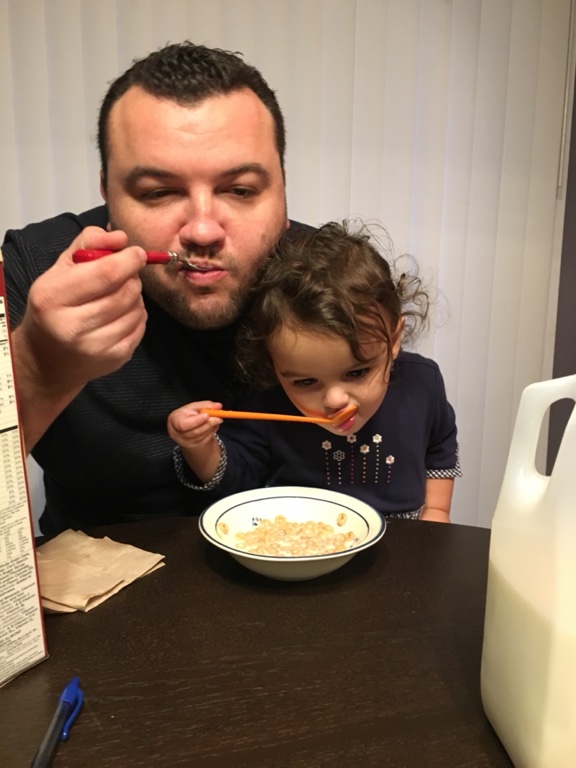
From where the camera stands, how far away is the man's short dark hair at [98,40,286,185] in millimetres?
1147

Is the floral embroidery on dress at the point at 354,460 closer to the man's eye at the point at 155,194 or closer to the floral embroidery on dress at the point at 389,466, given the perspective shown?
the floral embroidery on dress at the point at 389,466

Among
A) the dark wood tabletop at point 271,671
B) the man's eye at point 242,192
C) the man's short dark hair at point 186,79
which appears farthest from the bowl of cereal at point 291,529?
the man's short dark hair at point 186,79

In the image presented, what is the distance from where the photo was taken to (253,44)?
71.2 inches

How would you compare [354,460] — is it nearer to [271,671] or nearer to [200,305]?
[200,305]

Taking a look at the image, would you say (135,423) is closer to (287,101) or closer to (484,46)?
(287,101)

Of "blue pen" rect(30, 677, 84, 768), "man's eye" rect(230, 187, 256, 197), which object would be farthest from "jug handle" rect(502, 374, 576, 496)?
"man's eye" rect(230, 187, 256, 197)

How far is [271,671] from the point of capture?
644 mm

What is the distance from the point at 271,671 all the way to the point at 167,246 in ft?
2.58

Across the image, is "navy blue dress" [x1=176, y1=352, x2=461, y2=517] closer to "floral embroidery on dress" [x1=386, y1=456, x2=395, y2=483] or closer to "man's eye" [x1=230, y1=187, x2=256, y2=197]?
"floral embroidery on dress" [x1=386, y1=456, x2=395, y2=483]

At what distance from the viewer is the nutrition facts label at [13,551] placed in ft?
1.97

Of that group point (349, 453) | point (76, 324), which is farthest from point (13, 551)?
point (349, 453)

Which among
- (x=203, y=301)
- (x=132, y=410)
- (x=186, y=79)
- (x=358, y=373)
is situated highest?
(x=186, y=79)

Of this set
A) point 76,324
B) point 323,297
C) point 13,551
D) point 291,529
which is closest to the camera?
point 13,551

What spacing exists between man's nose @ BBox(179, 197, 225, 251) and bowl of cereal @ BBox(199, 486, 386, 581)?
17.9 inches
